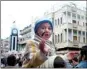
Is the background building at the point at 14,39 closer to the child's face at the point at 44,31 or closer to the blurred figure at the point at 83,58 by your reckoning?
the child's face at the point at 44,31

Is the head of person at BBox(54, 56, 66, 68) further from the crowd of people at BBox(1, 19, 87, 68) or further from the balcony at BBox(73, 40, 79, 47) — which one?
the balcony at BBox(73, 40, 79, 47)

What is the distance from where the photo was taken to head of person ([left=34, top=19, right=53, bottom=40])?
113 inches

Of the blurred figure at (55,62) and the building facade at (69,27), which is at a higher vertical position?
the building facade at (69,27)

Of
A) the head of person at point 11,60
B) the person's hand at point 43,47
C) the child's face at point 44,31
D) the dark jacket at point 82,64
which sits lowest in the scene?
the dark jacket at point 82,64

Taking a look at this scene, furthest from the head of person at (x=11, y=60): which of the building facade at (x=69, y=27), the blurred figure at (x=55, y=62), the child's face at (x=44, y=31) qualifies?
the building facade at (x=69, y=27)

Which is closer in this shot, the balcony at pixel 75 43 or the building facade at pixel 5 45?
the building facade at pixel 5 45

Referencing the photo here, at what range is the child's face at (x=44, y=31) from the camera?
2.88 meters

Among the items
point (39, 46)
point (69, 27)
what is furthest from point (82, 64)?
point (39, 46)

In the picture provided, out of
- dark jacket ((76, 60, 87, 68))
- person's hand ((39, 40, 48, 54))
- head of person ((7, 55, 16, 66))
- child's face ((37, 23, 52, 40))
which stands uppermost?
child's face ((37, 23, 52, 40))

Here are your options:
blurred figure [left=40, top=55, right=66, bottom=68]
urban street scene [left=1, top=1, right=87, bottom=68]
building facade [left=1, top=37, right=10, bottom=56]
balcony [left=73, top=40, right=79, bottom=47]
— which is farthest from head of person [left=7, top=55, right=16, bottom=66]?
balcony [left=73, top=40, right=79, bottom=47]

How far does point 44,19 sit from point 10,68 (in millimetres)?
888

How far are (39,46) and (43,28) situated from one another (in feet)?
0.92

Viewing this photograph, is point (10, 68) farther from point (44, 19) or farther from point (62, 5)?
point (62, 5)

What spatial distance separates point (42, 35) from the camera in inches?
113
